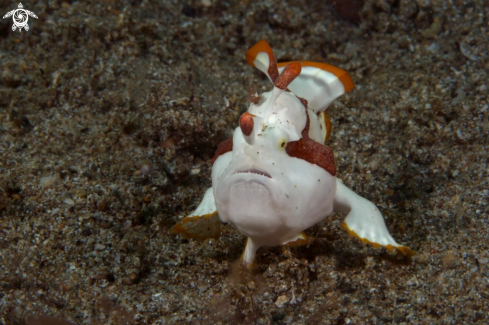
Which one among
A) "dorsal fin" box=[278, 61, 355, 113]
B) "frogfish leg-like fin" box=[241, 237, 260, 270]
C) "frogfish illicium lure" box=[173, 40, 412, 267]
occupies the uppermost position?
"dorsal fin" box=[278, 61, 355, 113]

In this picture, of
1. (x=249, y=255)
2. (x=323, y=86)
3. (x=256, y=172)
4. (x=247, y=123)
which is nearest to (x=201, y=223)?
(x=249, y=255)

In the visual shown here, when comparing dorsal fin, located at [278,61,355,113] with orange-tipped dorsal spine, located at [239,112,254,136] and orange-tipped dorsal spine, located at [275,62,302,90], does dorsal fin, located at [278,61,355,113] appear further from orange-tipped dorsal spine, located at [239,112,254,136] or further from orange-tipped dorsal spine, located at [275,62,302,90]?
orange-tipped dorsal spine, located at [239,112,254,136]

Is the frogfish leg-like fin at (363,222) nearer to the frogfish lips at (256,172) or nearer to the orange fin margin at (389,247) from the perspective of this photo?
the orange fin margin at (389,247)

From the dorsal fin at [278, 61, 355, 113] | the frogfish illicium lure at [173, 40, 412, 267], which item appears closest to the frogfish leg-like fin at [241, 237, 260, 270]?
the frogfish illicium lure at [173, 40, 412, 267]

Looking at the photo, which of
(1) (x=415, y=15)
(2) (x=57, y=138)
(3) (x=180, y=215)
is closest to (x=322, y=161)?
(3) (x=180, y=215)

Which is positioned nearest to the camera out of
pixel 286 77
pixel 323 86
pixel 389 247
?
pixel 286 77

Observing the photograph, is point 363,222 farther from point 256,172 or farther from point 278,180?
point 256,172

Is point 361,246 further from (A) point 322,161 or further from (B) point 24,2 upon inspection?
(B) point 24,2
